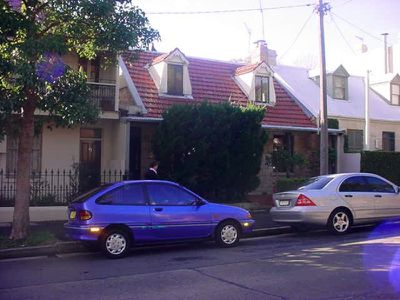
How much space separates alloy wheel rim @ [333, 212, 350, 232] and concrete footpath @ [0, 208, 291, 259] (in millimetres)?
1537

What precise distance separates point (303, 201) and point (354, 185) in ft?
4.99

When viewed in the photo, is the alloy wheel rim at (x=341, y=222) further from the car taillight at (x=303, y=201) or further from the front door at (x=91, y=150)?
the front door at (x=91, y=150)

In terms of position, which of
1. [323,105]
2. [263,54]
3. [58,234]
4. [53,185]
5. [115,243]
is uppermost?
[263,54]

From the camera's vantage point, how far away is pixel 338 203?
12422 millimetres

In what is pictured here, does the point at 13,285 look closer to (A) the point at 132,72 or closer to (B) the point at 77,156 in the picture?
(B) the point at 77,156

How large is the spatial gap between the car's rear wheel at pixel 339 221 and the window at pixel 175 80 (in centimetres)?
1005

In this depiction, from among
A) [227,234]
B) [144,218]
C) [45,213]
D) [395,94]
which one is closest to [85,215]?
[144,218]

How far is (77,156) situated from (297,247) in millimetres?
10199

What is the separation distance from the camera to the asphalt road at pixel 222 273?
6.89m

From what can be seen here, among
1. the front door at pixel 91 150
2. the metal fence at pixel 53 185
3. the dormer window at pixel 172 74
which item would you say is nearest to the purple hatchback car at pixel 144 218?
the metal fence at pixel 53 185

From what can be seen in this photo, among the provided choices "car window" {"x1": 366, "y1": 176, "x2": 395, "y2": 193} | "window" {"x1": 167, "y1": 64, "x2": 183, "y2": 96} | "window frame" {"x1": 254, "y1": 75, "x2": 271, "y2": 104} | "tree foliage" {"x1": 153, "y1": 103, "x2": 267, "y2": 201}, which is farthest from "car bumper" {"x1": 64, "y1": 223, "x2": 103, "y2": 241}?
"window frame" {"x1": 254, "y1": 75, "x2": 271, "y2": 104}

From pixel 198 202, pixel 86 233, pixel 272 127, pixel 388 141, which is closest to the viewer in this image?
pixel 86 233

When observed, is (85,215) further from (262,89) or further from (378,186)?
(262,89)

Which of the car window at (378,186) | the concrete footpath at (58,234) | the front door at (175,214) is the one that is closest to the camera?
the front door at (175,214)
